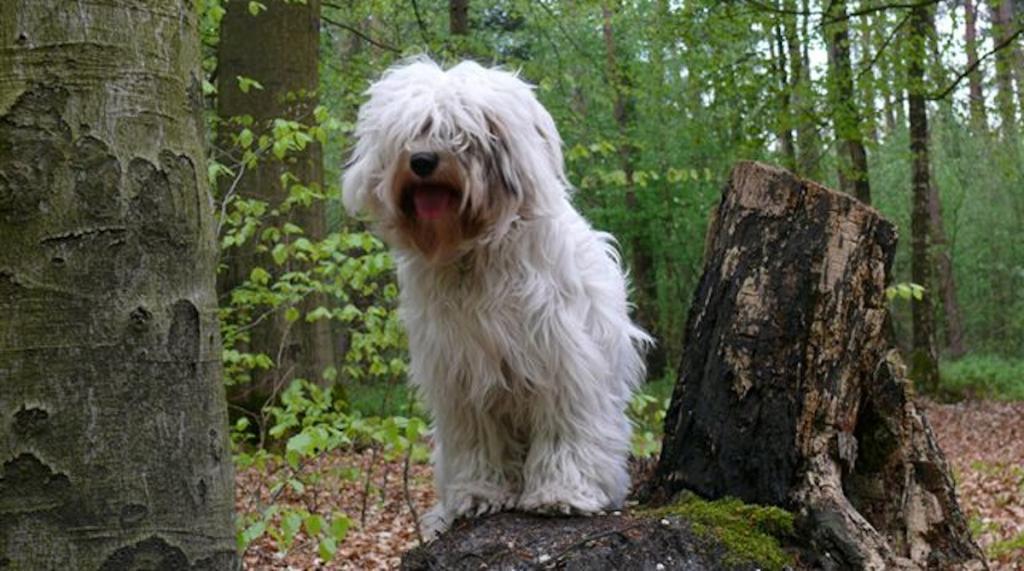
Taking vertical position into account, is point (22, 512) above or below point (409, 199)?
below

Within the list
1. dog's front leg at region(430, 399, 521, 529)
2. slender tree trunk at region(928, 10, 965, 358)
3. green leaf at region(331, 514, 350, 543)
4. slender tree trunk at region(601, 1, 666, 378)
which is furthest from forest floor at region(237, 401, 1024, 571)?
slender tree trunk at region(928, 10, 965, 358)

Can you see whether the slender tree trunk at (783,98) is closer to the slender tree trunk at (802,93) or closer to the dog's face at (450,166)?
the slender tree trunk at (802,93)

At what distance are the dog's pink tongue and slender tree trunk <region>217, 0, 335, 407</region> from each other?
4.97m

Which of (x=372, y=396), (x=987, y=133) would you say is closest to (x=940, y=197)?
(x=987, y=133)

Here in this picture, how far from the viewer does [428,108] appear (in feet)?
11.3

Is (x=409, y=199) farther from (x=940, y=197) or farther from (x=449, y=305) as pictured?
(x=940, y=197)

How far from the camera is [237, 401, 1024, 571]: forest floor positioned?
6.36 metres

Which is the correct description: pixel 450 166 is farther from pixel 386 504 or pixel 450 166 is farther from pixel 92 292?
pixel 386 504

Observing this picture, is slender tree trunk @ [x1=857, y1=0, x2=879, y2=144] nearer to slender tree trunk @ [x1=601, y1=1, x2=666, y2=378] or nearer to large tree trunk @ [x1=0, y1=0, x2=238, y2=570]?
slender tree trunk @ [x1=601, y1=1, x2=666, y2=378]

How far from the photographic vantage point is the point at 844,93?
48.3 feet

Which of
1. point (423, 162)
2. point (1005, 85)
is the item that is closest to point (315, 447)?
point (423, 162)

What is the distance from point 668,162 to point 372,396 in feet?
29.9

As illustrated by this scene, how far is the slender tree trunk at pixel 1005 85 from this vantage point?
14.9 meters

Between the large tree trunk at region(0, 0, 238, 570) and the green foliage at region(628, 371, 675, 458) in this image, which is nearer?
the large tree trunk at region(0, 0, 238, 570)
